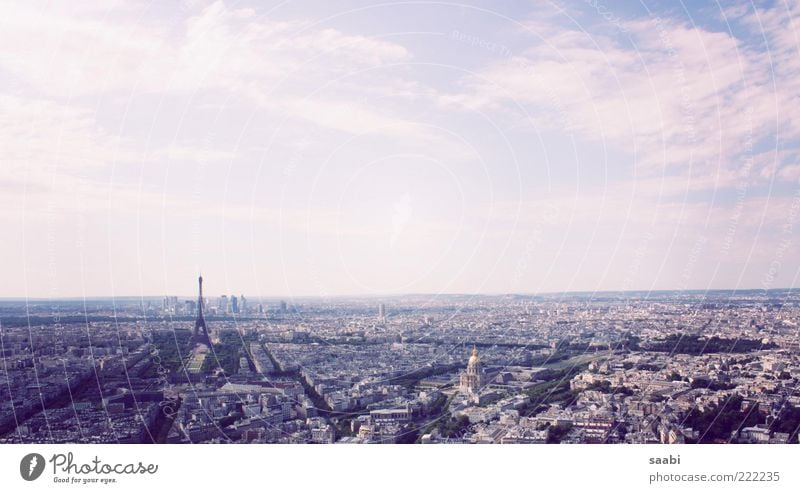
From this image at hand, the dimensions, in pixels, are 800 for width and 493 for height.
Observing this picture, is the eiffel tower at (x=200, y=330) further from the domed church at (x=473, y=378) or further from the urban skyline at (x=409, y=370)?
the domed church at (x=473, y=378)

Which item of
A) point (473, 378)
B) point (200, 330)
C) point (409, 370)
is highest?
point (200, 330)

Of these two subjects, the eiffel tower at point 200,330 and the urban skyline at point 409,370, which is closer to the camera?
the urban skyline at point 409,370

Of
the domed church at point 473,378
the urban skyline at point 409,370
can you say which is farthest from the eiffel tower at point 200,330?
the domed church at point 473,378

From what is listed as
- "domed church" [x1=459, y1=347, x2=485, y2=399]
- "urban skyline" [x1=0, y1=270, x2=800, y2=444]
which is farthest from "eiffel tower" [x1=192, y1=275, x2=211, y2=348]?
"domed church" [x1=459, y1=347, x2=485, y2=399]

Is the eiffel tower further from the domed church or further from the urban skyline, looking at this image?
the domed church

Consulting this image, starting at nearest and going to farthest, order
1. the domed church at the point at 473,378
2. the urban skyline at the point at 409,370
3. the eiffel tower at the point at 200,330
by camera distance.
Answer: the urban skyline at the point at 409,370, the domed church at the point at 473,378, the eiffel tower at the point at 200,330

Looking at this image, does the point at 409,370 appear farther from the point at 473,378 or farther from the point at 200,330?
the point at 200,330

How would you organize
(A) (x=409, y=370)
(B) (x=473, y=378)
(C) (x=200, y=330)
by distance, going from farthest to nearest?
1. (C) (x=200, y=330)
2. (A) (x=409, y=370)
3. (B) (x=473, y=378)

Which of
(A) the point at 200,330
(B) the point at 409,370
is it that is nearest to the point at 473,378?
(B) the point at 409,370

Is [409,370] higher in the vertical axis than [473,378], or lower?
higher
